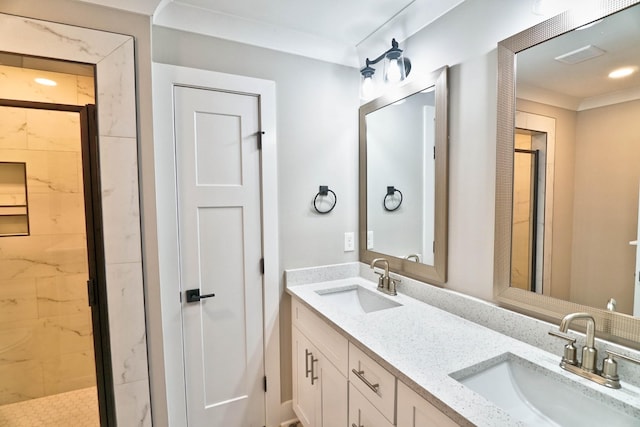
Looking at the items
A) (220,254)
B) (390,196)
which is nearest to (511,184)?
(390,196)

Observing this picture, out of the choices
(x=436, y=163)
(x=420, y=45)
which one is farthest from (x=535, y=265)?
(x=420, y=45)

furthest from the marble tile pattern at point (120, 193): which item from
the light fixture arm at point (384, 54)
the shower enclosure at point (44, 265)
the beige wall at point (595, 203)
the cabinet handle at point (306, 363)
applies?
the beige wall at point (595, 203)

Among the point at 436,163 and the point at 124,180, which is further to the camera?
the point at 436,163

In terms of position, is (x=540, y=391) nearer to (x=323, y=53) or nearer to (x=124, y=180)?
(x=124, y=180)

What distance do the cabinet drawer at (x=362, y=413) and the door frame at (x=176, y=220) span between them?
0.75 m

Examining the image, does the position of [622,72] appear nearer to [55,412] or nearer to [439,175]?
[439,175]

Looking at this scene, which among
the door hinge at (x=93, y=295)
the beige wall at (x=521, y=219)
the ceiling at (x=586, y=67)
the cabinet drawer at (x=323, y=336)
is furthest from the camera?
the door hinge at (x=93, y=295)

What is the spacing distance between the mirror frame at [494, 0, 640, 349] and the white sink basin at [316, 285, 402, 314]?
0.72 metres

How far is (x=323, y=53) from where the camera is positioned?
1.96 metres

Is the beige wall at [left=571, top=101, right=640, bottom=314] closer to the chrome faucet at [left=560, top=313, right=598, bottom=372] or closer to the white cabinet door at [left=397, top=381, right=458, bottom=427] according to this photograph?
the chrome faucet at [left=560, top=313, right=598, bottom=372]

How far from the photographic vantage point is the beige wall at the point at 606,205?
0.95 m

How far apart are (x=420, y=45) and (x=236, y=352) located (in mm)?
2007

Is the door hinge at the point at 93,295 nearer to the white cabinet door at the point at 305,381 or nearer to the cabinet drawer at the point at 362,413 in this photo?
the white cabinet door at the point at 305,381

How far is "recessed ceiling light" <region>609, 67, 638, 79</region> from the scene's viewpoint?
933 mm
